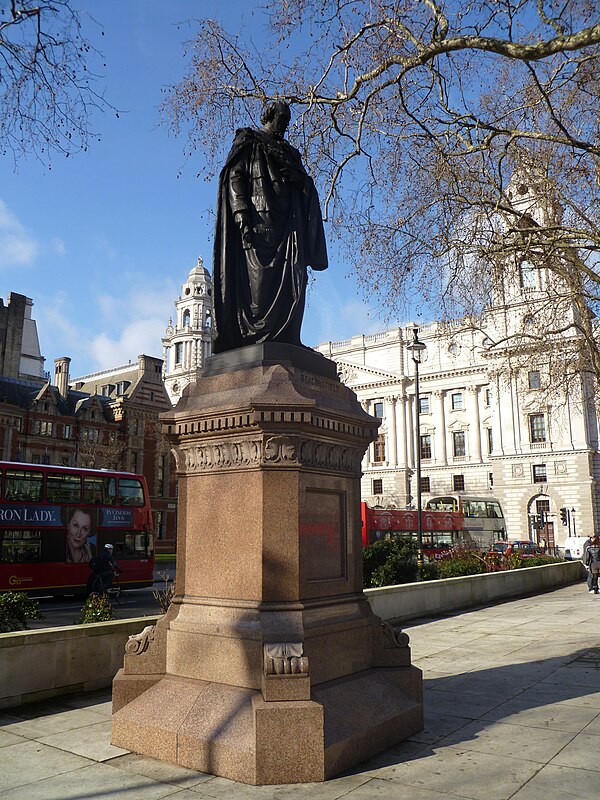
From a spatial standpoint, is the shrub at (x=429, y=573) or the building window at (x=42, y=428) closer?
the shrub at (x=429, y=573)

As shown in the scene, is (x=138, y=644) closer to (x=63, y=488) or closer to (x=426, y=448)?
(x=63, y=488)

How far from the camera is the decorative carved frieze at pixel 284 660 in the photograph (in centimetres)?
493

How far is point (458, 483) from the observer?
266 feet

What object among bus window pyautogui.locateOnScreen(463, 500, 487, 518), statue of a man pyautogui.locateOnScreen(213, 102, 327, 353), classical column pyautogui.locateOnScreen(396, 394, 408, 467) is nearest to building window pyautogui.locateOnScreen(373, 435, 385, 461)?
classical column pyautogui.locateOnScreen(396, 394, 408, 467)

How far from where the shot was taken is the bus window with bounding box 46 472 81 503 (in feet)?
70.7

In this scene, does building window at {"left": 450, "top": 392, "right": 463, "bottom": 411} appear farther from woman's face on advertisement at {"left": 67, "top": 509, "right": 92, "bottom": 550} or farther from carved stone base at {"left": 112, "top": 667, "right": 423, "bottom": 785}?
carved stone base at {"left": 112, "top": 667, "right": 423, "bottom": 785}

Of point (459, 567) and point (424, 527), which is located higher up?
point (424, 527)

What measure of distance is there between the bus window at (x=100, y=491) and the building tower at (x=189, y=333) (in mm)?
80706

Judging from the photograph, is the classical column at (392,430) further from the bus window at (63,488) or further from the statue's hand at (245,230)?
the statue's hand at (245,230)

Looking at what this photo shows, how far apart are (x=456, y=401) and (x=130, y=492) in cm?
6582

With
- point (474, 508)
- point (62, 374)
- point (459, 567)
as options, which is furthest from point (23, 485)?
point (62, 374)

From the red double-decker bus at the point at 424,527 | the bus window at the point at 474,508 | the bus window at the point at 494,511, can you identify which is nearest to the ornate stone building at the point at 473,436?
the bus window at the point at 494,511

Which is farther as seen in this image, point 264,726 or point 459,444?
point 459,444

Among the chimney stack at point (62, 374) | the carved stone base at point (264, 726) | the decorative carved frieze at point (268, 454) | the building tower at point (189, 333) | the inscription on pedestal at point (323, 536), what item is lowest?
the carved stone base at point (264, 726)
